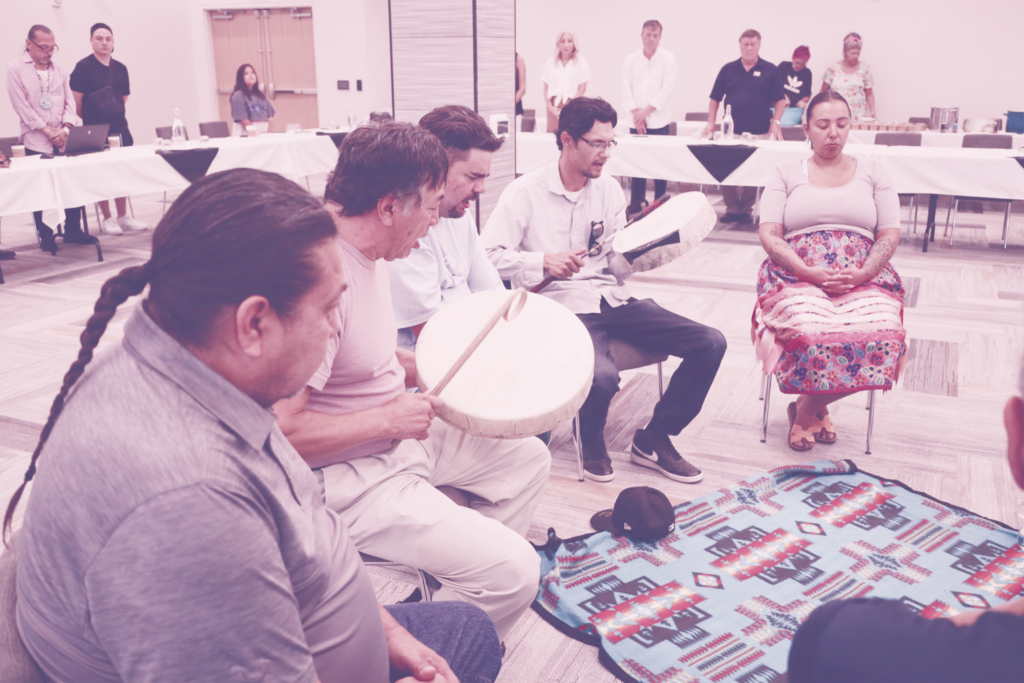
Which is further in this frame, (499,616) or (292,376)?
(499,616)

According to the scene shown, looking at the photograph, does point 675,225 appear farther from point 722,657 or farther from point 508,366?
point 722,657

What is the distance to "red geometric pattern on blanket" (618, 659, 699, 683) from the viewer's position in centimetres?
173

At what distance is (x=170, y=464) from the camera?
0.70 meters

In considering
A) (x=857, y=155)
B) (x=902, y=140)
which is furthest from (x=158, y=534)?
(x=902, y=140)

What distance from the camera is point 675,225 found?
2.33 m

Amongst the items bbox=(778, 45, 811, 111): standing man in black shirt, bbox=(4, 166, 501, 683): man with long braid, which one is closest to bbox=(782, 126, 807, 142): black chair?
bbox=(778, 45, 811, 111): standing man in black shirt

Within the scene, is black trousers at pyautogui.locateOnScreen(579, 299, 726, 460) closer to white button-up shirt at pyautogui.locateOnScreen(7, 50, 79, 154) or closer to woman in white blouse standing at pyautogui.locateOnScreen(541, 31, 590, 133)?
white button-up shirt at pyautogui.locateOnScreen(7, 50, 79, 154)

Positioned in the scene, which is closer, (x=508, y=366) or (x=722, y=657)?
(x=508, y=366)

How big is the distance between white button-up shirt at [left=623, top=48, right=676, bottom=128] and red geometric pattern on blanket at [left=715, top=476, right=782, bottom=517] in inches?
217

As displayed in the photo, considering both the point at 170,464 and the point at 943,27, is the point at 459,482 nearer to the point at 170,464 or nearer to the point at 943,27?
the point at 170,464

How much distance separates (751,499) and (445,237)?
4.16 feet

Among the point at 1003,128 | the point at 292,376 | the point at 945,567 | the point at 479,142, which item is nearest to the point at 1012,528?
the point at 945,567

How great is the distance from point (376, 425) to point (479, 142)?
95 cm

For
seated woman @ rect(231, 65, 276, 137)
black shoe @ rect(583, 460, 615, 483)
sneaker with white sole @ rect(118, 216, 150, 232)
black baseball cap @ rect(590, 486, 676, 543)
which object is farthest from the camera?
seated woman @ rect(231, 65, 276, 137)
